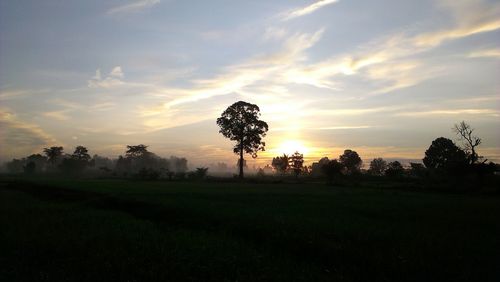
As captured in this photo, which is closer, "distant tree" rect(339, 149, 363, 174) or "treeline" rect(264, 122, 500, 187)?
"treeline" rect(264, 122, 500, 187)

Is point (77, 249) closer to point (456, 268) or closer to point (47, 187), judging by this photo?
point (456, 268)

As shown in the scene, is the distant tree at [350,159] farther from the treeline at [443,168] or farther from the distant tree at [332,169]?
the distant tree at [332,169]

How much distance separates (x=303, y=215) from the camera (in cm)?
2141

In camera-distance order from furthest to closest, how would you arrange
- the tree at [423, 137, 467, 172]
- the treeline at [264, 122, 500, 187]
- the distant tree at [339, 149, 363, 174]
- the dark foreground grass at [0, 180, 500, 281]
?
the distant tree at [339, 149, 363, 174]
the tree at [423, 137, 467, 172]
the treeline at [264, 122, 500, 187]
the dark foreground grass at [0, 180, 500, 281]

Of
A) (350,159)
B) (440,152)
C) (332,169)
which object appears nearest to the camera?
(332,169)

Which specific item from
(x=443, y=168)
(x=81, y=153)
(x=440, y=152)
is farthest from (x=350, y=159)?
(x=81, y=153)

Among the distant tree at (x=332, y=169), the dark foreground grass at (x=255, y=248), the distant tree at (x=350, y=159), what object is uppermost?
the distant tree at (x=350, y=159)

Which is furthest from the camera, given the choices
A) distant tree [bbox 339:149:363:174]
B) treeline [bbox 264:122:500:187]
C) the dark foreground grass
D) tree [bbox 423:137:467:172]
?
distant tree [bbox 339:149:363:174]

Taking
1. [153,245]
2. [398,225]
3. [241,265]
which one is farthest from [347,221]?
[153,245]

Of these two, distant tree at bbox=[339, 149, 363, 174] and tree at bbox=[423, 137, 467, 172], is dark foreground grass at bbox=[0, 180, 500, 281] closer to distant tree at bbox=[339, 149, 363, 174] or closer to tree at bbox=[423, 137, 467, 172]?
tree at bbox=[423, 137, 467, 172]

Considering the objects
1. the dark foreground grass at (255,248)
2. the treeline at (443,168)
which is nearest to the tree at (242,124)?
the treeline at (443,168)

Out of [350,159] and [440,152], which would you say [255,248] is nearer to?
[440,152]

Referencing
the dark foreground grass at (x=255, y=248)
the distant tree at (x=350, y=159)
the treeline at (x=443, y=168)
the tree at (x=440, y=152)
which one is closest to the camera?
the dark foreground grass at (x=255, y=248)

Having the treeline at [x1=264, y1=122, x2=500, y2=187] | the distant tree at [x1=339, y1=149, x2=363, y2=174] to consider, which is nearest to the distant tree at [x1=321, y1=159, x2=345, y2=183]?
the treeline at [x1=264, y1=122, x2=500, y2=187]
